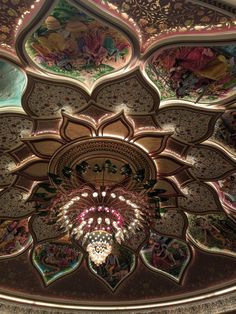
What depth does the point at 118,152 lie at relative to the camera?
8.00 meters

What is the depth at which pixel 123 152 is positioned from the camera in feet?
26.3

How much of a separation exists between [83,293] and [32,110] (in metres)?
7.11

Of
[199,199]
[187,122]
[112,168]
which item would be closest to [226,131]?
[187,122]

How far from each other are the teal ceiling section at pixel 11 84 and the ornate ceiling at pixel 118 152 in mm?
19

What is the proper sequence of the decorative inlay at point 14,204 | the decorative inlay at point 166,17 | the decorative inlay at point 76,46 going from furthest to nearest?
the decorative inlay at point 14,204 < the decorative inlay at point 76,46 < the decorative inlay at point 166,17

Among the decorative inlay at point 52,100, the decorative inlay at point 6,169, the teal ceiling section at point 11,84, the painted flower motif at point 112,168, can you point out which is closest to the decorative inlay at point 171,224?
the painted flower motif at point 112,168

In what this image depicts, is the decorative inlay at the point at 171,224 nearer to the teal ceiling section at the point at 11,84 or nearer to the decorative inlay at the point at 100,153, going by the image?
the decorative inlay at the point at 100,153

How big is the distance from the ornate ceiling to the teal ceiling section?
19 millimetres

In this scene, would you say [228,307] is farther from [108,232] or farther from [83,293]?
[108,232]

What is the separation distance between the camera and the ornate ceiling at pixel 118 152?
565 cm

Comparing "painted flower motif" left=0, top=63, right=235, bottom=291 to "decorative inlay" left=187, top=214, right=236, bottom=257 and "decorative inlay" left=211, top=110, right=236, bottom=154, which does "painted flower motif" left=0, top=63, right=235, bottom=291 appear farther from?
"decorative inlay" left=211, top=110, right=236, bottom=154

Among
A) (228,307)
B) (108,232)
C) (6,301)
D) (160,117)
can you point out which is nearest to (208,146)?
(160,117)

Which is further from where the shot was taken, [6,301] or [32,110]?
[6,301]

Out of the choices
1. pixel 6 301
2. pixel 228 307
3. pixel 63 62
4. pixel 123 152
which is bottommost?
pixel 6 301
